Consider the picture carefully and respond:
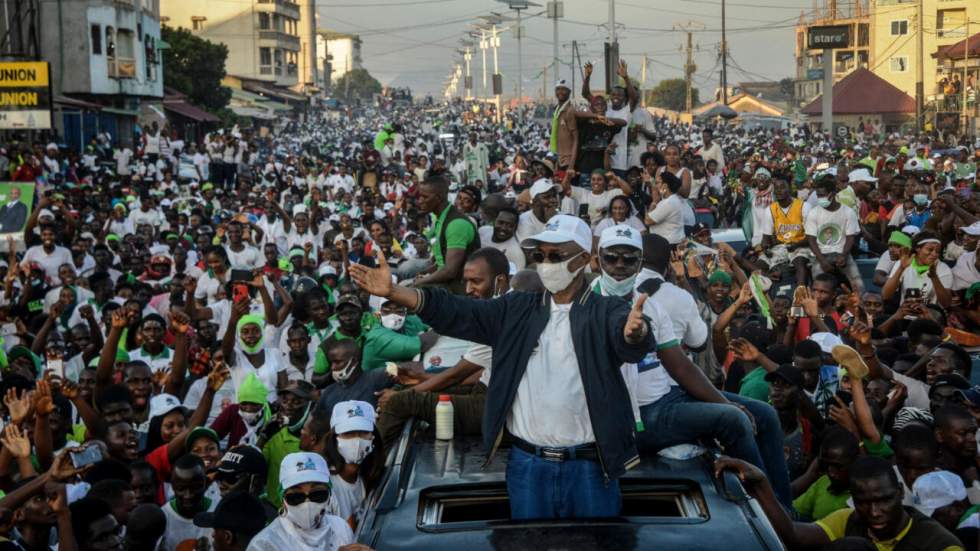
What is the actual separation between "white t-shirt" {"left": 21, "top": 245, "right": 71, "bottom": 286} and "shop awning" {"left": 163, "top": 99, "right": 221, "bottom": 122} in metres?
43.0

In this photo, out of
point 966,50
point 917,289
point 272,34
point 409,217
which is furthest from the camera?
point 272,34

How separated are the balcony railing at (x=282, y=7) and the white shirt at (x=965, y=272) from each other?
307 feet

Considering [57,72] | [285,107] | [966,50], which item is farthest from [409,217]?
[285,107]

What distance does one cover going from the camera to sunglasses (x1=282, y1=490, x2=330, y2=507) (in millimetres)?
5797

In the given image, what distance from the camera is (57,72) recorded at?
45719mm

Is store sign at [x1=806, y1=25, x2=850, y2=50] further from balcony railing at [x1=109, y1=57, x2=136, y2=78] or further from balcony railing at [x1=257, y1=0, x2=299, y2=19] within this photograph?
balcony railing at [x1=257, y1=0, x2=299, y2=19]

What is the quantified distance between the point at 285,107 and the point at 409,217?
Answer: 224ft

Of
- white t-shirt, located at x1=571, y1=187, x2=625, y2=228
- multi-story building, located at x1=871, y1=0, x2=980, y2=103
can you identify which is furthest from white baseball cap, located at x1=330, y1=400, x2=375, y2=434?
multi-story building, located at x1=871, y1=0, x2=980, y2=103

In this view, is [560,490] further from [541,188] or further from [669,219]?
[669,219]

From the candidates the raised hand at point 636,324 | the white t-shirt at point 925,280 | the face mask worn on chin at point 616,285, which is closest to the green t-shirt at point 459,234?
the face mask worn on chin at point 616,285

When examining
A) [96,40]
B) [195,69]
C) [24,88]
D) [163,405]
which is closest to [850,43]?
[195,69]

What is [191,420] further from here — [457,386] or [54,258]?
[54,258]

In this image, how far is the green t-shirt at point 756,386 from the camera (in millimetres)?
8039

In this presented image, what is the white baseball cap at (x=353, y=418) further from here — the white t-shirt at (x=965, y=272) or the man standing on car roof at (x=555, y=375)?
the white t-shirt at (x=965, y=272)
